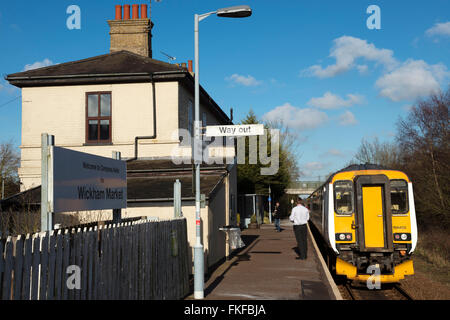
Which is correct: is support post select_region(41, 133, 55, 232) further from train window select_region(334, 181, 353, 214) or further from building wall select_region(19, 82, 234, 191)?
building wall select_region(19, 82, 234, 191)

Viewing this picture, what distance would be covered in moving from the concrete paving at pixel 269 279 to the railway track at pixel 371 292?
0.77 metres

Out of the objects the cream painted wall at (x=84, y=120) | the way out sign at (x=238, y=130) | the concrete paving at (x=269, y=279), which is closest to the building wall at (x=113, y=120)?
the cream painted wall at (x=84, y=120)

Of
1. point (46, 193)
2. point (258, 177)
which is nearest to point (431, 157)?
point (258, 177)

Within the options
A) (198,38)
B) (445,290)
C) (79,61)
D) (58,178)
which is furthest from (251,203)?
(58,178)

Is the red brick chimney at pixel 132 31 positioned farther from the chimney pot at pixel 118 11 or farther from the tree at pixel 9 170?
the tree at pixel 9 170

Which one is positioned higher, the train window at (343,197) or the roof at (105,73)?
the roof at (105,73)

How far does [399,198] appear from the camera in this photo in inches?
460

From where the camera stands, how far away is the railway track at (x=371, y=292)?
11234 mm

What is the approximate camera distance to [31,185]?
18062 mm

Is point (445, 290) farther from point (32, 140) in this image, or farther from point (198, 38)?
point (32, 140)

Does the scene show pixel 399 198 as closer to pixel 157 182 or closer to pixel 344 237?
pixel 344 237

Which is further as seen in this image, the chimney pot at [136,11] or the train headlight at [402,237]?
the chimney pot at [136,11]

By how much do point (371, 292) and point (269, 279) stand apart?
3.00 metres
